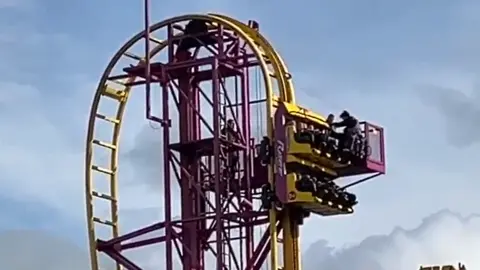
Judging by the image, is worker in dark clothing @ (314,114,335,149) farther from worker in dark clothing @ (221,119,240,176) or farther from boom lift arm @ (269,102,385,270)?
worker in dark clothing @ (221,119,240,176)

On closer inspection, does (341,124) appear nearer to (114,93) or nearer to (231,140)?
(231,140)

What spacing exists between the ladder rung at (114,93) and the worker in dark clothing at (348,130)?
9638 mm

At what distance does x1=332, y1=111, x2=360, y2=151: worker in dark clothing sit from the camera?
76688 millimetres

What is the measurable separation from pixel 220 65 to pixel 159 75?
2874 mm

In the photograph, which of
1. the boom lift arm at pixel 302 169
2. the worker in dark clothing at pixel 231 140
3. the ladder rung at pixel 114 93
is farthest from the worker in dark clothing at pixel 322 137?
the ladder rung at pixel 114 93

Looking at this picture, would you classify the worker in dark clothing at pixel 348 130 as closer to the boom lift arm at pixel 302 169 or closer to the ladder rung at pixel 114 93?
the boom lift arm at pixel 302 169

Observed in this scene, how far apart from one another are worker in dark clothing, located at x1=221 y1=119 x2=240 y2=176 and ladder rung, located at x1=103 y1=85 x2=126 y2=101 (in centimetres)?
497

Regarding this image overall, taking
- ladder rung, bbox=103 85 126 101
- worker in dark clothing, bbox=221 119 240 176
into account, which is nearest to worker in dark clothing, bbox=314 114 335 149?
worker in dark clothing, bbox=221 119 240 176

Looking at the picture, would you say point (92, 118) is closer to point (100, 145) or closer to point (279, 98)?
point (100, 145)

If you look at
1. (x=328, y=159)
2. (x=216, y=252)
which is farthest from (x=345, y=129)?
(x=216, y=252)

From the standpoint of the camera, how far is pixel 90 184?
264 ft

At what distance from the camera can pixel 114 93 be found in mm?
81375

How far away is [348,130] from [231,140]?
4.78 meters

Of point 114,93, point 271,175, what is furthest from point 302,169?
point 114,93
